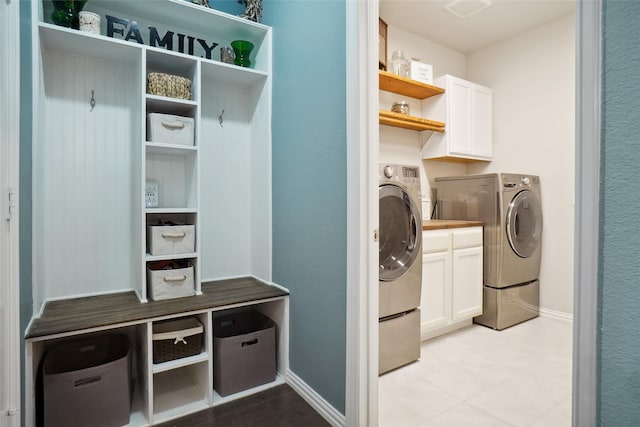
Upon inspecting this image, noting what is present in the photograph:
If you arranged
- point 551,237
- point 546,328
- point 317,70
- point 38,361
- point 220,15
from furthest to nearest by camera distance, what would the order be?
point 551,237 < point 546,328 < point 220,15 < point 317,70 < point 38,361

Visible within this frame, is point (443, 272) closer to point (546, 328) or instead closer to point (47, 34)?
point (546, 328)

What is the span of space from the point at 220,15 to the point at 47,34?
873 mm

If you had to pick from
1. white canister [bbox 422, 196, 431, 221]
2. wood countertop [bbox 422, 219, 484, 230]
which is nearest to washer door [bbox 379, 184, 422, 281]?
wood countertop [bbox 422, 219, 484, 230]

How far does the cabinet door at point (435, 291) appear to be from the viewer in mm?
2568

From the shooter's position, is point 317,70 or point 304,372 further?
point 304,372

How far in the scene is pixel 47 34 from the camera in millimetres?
1720

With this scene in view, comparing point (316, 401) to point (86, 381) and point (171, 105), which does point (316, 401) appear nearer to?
point (86, 381)

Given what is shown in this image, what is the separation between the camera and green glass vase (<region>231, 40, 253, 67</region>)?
7.32 ft

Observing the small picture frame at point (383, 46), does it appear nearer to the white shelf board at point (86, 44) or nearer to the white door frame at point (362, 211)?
the white door frame at point (362, 211)

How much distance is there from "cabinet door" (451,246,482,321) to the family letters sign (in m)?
2.32

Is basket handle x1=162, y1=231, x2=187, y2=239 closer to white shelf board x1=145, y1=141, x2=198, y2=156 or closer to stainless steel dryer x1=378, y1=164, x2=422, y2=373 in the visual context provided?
white shelf board x1=145, y1=141, x2=198, y2=156

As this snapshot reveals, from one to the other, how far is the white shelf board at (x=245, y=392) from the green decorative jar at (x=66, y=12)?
208 centimetres

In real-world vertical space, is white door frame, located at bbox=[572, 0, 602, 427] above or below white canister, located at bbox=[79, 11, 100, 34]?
below

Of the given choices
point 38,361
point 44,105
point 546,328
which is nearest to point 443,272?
point 546,328
